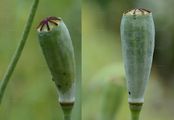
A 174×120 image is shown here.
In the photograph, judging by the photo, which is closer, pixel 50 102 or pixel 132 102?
pixel 132 102

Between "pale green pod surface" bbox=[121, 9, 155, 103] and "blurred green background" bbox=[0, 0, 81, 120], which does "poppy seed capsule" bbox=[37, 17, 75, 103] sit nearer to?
"pale green pod surface" bbox=[121, 9, 155, 103]

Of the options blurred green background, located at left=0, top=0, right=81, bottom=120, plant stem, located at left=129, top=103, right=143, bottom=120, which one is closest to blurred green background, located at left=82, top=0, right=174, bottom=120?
blurred green background, located at left=0, top=0, right=81, bottom=120

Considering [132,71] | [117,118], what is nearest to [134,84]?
[132,71]

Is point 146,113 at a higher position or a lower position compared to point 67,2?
lower

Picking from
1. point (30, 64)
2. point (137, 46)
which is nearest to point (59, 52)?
point (137, 46)

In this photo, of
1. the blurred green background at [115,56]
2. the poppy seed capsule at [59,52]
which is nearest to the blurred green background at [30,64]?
the blurred green background at [115,56]

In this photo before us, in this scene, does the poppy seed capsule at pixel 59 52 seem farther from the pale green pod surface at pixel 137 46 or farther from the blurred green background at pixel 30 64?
the blurred green background at pixel 30 64

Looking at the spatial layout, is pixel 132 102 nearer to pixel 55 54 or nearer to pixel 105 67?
pixel 55 54
